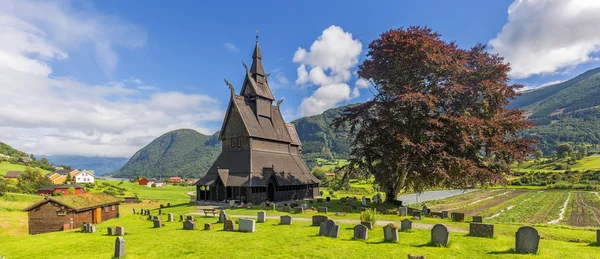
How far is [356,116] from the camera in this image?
3356 centimetres

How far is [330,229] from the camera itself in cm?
1794

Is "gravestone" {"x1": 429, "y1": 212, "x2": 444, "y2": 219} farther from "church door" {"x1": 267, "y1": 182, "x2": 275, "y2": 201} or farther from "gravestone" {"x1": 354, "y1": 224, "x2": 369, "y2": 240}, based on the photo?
"church door" {"x1": 267, "y1": 182, "x2": 275, "y2": 201}

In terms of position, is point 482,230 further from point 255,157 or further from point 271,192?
point 255,157

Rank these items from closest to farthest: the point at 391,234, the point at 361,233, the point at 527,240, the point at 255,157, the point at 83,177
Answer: the point at 527,240
the point at 391,234
the point at 361,233
the point at 255,157
the point at 83,177

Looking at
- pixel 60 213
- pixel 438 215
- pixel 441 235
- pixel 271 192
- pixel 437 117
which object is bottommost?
pixel 60 213

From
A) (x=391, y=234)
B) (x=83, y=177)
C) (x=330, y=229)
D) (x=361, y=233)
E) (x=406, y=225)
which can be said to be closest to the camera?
(x=391, y=234)

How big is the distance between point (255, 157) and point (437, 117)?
24.1 metres

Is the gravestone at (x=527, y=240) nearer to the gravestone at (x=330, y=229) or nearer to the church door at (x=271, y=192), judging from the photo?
the gravestone at (x=330, y=229)

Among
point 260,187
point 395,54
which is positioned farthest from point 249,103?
point 395,54

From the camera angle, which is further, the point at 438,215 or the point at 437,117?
the point at 437,117

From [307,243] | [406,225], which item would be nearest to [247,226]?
[307,243]

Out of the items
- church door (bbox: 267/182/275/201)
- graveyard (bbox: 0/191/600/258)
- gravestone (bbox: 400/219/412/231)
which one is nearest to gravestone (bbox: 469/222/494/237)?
graveyard (bbox: 0/191/600/258)

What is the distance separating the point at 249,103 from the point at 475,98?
31003 mm

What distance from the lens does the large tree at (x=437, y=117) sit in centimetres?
2756
